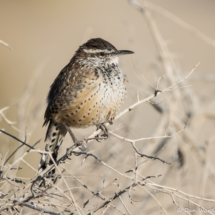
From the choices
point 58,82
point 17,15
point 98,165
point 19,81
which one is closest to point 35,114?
A: point 58,82

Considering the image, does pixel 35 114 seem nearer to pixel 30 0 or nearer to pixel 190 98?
pixel 190 98

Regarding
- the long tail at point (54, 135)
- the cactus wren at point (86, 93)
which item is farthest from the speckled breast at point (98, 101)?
the long tail at point (54, 135)

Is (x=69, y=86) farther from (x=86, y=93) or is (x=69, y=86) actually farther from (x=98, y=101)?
(x=98, y=101)

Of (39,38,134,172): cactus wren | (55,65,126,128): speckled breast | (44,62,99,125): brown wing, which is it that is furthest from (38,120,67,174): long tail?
(55,65,126,128): speckled breast

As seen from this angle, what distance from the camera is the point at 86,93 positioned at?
150 inches

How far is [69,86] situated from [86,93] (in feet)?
1.01

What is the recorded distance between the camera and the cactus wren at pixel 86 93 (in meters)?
3.81

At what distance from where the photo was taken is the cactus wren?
381 cm

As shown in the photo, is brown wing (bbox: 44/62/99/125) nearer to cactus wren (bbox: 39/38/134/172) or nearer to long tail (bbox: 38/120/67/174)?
cactus wren (bbox: 39/38/134/172)

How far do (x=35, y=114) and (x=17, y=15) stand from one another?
14477 mm

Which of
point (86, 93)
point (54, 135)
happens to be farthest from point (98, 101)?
point (54, 135)

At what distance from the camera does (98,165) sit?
179 inches

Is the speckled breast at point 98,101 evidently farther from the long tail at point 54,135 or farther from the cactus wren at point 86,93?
the long tail at point 54,135

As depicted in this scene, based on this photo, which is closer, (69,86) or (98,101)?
(98,101)
